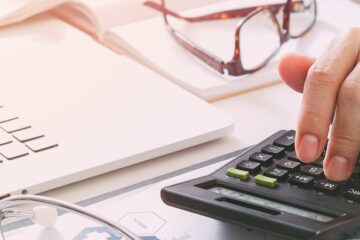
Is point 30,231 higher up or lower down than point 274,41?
lower down

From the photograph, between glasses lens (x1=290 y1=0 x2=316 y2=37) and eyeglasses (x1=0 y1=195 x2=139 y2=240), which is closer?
eyeglasses (x1=0 y1=195 x2=139 y2=240)

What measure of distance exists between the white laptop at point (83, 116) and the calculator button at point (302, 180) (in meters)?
0.13

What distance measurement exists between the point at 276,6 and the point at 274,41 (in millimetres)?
41

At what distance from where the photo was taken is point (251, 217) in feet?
1.37

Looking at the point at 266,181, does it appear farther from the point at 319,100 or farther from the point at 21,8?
the point at 21,8

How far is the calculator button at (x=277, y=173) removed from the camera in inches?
18.6

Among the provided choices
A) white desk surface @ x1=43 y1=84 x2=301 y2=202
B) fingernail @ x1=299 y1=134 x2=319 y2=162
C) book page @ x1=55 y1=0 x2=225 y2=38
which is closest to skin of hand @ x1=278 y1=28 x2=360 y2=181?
fingernail @ x1=299 y1=134 x2=319 y2=162

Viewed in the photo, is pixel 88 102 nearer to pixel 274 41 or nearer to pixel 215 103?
pixel 215 103

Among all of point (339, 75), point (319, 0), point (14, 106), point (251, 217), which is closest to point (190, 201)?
point (251, 217)

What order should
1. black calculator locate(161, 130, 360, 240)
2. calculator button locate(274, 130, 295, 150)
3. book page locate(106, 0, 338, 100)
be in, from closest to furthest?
black calculator locate(161, 130, 360, 240)
calculator button locate(274, 130, 295, 150)
book page locate(106, 0, 338, 100)

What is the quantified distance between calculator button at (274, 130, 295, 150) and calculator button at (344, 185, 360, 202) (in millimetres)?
70

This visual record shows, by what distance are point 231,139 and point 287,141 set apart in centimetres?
9

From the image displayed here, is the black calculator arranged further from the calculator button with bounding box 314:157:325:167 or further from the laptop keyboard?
the laptop keyboard

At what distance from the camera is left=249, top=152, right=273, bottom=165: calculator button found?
492mm
